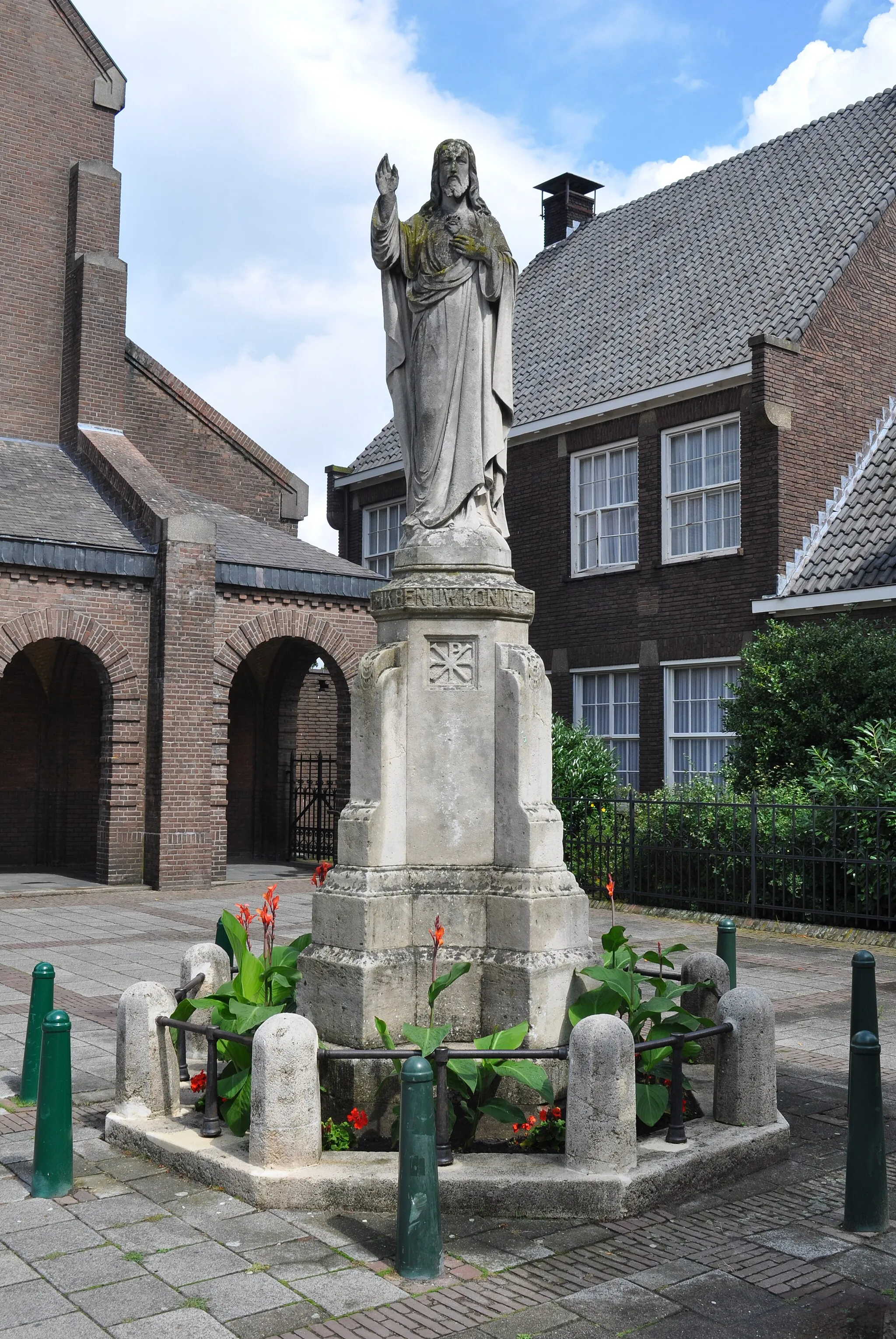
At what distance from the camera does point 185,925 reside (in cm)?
1377

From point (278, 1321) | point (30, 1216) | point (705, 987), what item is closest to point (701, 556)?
point (705, 987)

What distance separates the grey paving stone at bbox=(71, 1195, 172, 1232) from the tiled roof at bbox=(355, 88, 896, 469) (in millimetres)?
15956

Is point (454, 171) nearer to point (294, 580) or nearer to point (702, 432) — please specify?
point (294, 580)

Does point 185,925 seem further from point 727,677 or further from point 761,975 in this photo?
point 727,677

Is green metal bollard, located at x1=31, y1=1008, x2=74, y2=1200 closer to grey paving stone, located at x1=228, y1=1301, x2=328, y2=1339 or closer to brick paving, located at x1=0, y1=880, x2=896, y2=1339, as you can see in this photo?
brick paving, located at x1=0, y1=880, x2=896, y2=1339

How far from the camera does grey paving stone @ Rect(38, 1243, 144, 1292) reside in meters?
4.36

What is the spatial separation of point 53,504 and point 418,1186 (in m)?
15.9

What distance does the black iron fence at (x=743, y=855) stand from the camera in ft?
42.1

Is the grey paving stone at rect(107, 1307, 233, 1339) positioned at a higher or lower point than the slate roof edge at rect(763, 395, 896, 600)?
lower

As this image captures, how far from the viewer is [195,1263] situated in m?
4.50

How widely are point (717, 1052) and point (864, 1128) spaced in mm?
1021

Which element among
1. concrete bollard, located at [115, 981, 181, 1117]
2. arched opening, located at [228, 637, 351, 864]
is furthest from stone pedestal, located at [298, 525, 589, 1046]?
arched opening, located at [228, 637, 351, 864]

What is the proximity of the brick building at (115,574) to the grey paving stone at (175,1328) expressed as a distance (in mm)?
13478

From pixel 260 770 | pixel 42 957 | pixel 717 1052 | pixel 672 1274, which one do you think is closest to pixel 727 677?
pixel 260 770
